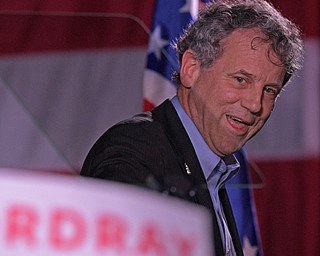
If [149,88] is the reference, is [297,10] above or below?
above

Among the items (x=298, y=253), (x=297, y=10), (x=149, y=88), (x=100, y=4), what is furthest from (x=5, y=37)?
(x=298, y=253)

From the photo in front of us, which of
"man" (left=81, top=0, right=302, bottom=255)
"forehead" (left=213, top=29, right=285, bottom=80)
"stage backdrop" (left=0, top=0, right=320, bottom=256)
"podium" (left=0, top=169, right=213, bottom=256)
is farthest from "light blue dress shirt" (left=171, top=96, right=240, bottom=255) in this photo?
"stage backdrop" (left=0, top=0, right=320, bottom=256)

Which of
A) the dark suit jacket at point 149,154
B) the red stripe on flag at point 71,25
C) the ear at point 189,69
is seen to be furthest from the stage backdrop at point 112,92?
the dark suit jacket at point 149,154

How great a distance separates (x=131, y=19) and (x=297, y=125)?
0.57 metres

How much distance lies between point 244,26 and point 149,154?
35cm

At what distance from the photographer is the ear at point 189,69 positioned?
4.17 ft

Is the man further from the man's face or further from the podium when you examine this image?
the podium

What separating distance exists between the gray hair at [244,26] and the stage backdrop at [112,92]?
100cm

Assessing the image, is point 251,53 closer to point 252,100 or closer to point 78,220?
point 252,100

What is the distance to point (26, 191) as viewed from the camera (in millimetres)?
362

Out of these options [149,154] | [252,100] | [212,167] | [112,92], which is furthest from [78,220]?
[112,92]

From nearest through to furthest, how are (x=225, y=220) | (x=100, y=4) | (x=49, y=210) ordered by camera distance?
(x=49, y=210) → (x=225, y=220) → (x=100, y=4)

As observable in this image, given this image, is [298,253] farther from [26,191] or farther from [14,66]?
[26,191]

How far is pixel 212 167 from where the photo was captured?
46.6 inches
